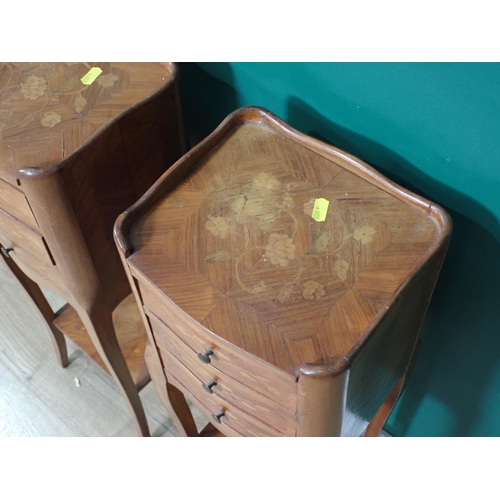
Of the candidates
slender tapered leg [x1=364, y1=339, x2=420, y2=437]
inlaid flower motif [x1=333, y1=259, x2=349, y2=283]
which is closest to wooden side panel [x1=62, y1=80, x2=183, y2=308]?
inlaid flower motif [x1=333, y1=259, x2=349, y2=283]

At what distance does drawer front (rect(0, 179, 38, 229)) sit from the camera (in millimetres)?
938

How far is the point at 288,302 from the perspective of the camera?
0.75 m

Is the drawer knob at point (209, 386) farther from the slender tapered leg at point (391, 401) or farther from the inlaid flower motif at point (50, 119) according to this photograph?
the inlaid flower motif at point (50, 119)

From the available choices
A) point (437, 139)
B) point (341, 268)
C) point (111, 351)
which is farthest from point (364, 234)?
point (111, 351)

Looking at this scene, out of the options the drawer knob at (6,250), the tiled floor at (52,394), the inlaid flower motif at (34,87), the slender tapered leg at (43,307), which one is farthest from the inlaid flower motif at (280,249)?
the tiled floor at (52,394)

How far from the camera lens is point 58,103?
990 mm

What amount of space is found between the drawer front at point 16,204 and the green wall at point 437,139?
16.4 inches

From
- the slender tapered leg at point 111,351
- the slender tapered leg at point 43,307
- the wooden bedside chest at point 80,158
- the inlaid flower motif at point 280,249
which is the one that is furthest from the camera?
the slender tapered leg at point 43,307

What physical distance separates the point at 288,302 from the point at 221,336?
10 cm

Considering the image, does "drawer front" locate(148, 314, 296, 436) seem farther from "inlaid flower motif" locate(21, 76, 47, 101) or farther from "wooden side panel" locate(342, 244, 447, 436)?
"inlaid flower motif" locate(21, 76, 47, 101)

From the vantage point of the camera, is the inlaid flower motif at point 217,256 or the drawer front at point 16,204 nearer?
the inlaid flower motif at point 217,256

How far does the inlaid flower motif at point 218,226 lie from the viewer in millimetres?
833
